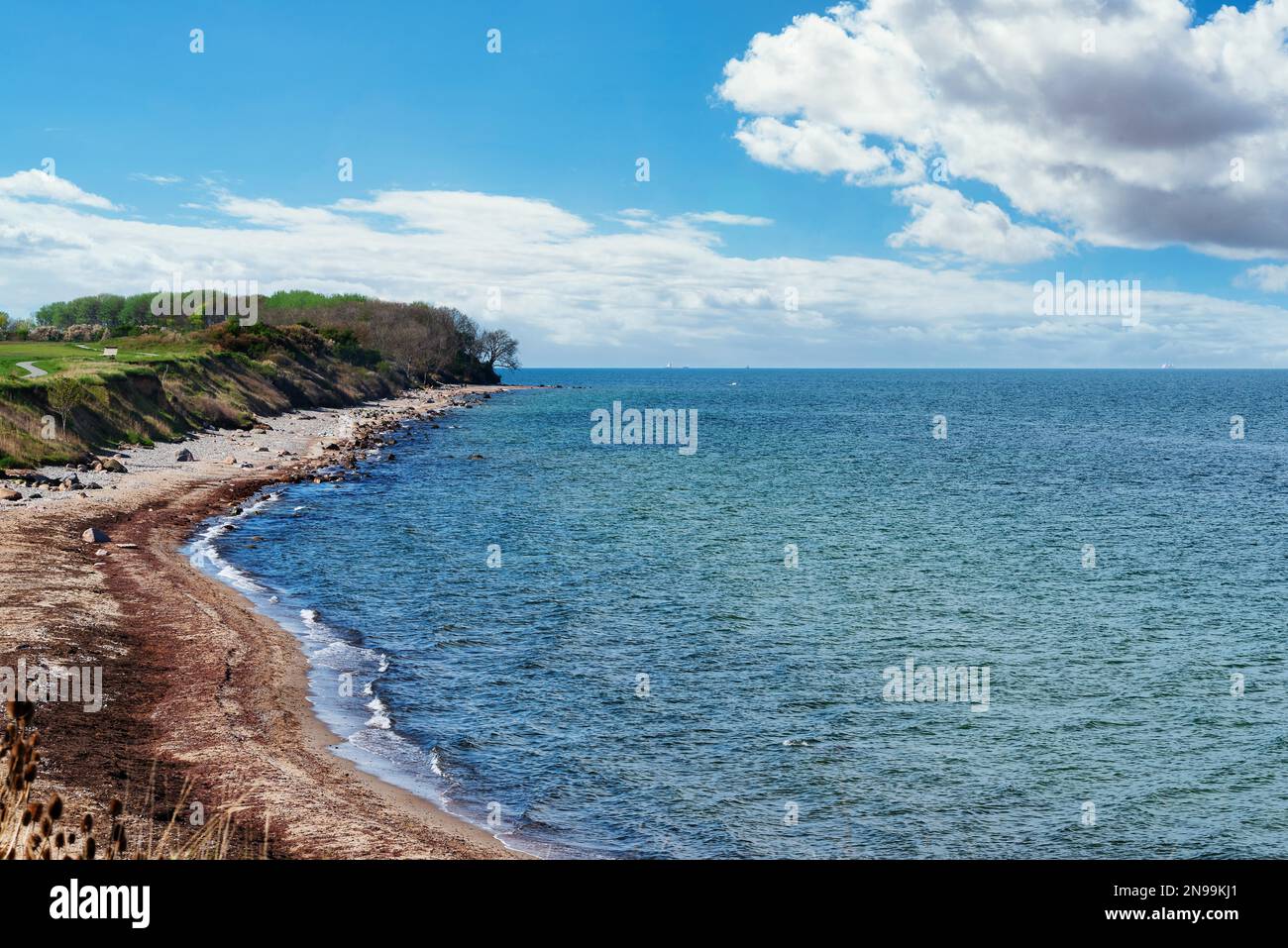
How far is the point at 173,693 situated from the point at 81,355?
67.8 m

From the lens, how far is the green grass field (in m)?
60.5

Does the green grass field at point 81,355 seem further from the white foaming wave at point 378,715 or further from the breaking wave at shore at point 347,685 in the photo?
the white foaming wave at point 378,715

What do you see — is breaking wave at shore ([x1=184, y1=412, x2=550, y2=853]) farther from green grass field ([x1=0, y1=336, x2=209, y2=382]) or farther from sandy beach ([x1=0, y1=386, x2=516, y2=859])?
green grass field ([x1=0, y1=336, x2=209, y2=382])

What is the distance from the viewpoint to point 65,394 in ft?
167

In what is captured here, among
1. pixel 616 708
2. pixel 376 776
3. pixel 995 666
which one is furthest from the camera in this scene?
pixel 995 666

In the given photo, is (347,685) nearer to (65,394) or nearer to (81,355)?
(65,394)

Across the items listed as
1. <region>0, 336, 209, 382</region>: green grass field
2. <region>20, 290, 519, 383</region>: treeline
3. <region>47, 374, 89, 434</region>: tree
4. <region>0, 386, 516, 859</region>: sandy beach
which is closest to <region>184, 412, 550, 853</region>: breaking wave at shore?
<region>0, 386, 516, 859</region>: sandy beach

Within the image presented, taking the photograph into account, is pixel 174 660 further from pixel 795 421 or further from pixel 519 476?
pixel 795 421

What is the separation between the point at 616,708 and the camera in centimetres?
2145

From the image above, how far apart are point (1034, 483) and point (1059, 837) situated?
178ft

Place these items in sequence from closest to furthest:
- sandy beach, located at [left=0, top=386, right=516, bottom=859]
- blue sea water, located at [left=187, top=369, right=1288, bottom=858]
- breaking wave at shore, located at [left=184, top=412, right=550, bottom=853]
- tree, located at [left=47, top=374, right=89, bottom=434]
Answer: sandy beach, located at [left=0, top=386, right=516, bottom=859] < blue sea water, located at [left=187, top=369, right=1288, bottom=858] < breaking wave at shore, located at [left=184, top=412, right=550, bottom=853] < tree, located at [left=47, top=374, right=89, bottom=434]

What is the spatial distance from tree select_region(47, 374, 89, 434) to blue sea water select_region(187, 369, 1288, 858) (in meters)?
11.7
